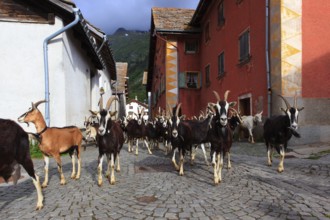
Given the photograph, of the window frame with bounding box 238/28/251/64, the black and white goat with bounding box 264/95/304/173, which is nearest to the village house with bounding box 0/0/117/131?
the black and white goat with bounding box 264/95/304/173

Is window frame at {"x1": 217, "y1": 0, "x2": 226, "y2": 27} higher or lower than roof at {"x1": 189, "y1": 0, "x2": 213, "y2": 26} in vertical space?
lower

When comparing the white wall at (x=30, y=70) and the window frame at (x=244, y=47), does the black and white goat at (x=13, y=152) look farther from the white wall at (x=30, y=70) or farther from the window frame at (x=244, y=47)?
the window frame at (x=244, y=47)

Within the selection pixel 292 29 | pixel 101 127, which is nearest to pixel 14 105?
pixel 101 127

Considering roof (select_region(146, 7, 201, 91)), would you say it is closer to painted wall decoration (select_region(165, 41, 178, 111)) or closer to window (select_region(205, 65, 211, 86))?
painted wall decoration (select_region(165, 41, 178, 111))

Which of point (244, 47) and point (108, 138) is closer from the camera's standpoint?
point (108, 138)

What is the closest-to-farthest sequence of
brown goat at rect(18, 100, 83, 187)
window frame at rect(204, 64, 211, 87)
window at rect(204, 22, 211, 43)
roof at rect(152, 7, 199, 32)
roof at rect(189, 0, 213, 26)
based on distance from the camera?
1. brown goat at rect(18, 100, 83, 187)
2. roof at rect(189, 0, 213, 26)
3. window frame at rect(204, 64, 211, 87)
4. window at rect(204, 22, 211, 43)
5. roof at rect(152, 7, 199, 32)

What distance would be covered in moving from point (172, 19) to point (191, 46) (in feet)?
9.66

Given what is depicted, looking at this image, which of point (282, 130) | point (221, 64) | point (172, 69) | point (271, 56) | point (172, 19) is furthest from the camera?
point (172, 19)

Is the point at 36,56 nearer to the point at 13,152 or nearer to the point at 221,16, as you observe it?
the point at 13,152

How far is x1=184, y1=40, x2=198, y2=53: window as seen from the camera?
24656 millimetres

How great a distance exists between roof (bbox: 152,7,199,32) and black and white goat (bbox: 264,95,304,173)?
53.0 ft

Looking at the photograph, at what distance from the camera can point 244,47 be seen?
52.9 ft

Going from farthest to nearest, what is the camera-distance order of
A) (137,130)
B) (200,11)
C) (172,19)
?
(172,19), (200,11), (137,130)

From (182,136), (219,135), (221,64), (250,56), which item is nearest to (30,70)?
(182,136)
